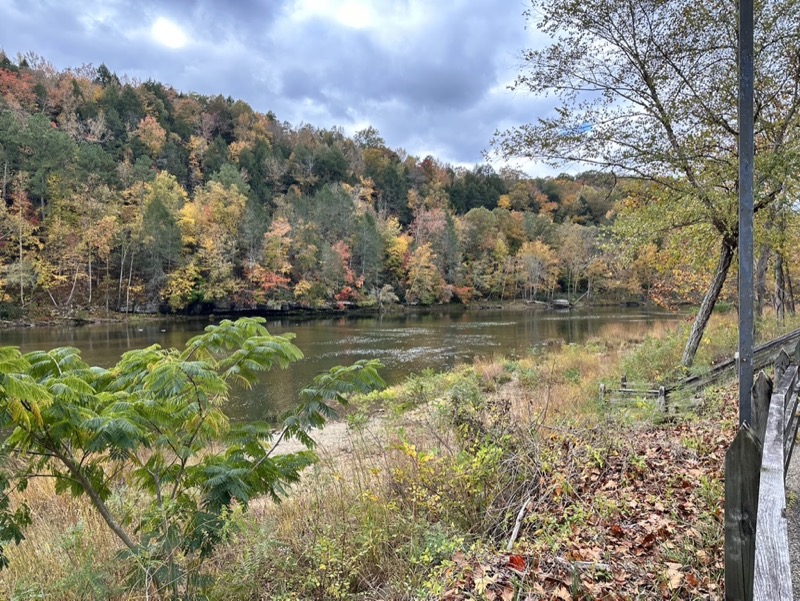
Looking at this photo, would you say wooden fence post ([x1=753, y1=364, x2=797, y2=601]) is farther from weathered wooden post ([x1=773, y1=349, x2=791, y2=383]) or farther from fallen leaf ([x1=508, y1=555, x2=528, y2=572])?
weathered wooden post ([x1=773, y1=349, x2=791, y2=383])

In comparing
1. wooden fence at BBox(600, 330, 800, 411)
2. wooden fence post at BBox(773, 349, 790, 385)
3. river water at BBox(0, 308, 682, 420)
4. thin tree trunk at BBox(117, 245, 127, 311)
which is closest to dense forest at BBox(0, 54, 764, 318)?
thin tree trunk at BBox(117, 245, 127, 311)

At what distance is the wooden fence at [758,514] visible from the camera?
1350 mm

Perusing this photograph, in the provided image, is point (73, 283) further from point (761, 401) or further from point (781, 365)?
point (761, 401)

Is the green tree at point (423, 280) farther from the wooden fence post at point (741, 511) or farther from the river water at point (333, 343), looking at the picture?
the wooden fence post at point (741, 511)

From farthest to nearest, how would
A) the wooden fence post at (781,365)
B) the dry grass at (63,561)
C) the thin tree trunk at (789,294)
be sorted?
the thin tree trunk at (789,294)
the wooden fence post at (781,365)
the dry grass at (63,561)

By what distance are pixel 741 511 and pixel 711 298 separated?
9.28 m

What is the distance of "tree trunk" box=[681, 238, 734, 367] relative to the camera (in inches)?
359

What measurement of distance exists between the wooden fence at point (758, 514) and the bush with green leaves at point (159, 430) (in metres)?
2.41

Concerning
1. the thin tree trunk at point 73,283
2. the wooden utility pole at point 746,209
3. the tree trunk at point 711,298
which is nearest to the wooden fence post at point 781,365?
the wooden utility pole at point 746,209

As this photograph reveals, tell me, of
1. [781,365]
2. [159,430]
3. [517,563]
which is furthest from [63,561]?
[781,365]

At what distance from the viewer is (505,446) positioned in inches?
170

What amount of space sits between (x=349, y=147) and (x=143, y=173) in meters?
59.0

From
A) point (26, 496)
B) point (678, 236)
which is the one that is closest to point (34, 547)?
point (26, 496)

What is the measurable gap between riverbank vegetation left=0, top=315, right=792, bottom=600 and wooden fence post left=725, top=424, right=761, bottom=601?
0.55 metres
